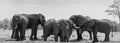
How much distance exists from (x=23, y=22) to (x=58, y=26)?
4240mm

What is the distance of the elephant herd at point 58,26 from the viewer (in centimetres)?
2666

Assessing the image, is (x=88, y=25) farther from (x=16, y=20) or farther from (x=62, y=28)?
(x=16, y=20)

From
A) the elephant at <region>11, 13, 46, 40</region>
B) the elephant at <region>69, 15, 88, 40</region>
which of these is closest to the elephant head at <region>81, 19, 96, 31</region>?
the elephant at <region>69, 15, 88, 40</region>

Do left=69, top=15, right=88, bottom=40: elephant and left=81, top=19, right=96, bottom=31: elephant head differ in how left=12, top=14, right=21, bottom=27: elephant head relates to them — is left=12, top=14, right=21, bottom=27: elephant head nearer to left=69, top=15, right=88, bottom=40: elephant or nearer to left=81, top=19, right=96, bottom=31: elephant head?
left=69, top=15, right=88, bottom=40: elephant

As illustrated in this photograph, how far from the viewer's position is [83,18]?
1207 inches

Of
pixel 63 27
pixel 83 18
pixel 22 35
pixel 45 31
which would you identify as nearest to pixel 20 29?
pixel 22 35

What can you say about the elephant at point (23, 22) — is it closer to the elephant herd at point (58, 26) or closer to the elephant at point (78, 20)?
the elephant herd at point (58, 26)

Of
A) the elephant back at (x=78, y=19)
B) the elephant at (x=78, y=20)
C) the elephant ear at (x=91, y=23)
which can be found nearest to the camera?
the elephant ear at (x=91, y=23)

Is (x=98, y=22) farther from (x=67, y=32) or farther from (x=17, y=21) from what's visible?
(x=17, y=21)

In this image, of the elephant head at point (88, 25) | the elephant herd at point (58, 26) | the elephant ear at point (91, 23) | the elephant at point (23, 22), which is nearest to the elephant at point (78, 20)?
the elephant herd at point (58, 26)

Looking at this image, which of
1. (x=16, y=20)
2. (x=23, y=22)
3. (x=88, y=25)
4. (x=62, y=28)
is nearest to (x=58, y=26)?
(x=62, y=28)

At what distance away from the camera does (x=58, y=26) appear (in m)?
26.4

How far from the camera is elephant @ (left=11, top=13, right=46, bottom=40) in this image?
2802cm

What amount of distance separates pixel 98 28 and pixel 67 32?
147 inches
